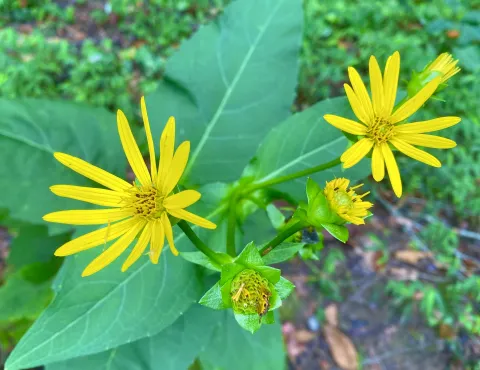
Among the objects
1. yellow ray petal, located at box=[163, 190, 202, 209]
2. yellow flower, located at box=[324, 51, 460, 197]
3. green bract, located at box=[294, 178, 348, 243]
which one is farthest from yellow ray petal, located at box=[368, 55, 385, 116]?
yellow ray petal, located at box=[163, 190, 202, 209]

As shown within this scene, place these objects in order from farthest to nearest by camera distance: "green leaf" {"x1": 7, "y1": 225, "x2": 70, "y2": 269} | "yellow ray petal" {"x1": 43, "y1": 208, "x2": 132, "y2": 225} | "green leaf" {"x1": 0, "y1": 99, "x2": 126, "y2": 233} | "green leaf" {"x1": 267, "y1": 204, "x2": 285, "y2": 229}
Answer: "green leaf" {"x1": 7, "y1": 225, "x2": 70, "y2": 269}, "green leaf" {"x1": 0, "y1": 99, "x2": 126, "y2": 233}, "green leaf" {"x1": 267, "y1": 204, "x2": 285, "y2": 229}, "yellow ray petal" {"x1": 43, "y1": 208, "x2": 132, "y2": 225}

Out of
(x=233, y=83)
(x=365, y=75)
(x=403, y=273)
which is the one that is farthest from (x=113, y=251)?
(x=365, y=75)

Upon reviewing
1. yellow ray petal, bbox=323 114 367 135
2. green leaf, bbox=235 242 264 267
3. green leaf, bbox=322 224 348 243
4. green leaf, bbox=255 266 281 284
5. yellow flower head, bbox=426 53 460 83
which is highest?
yellow flower head, bbox=426 53 460 83

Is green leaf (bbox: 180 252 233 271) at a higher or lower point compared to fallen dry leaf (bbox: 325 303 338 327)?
lower

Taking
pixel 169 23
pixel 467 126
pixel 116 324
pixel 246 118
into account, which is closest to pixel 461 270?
pixel 467 126

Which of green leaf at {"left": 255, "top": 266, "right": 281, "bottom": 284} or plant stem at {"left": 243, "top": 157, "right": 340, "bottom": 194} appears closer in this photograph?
green leaf at {"left": 255, "top": 266, "right": 281, "bottom": 284}

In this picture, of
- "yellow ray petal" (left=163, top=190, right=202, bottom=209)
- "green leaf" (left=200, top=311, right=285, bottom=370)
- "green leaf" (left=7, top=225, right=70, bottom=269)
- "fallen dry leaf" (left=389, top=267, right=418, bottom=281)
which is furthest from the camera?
"fallen dry leaf" (left=389, top=267, right=418, bottom=281)

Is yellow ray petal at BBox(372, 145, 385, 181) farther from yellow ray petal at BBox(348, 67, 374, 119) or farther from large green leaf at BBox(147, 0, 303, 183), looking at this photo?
large green leaf at BBox(147, 0, 303, 183)
